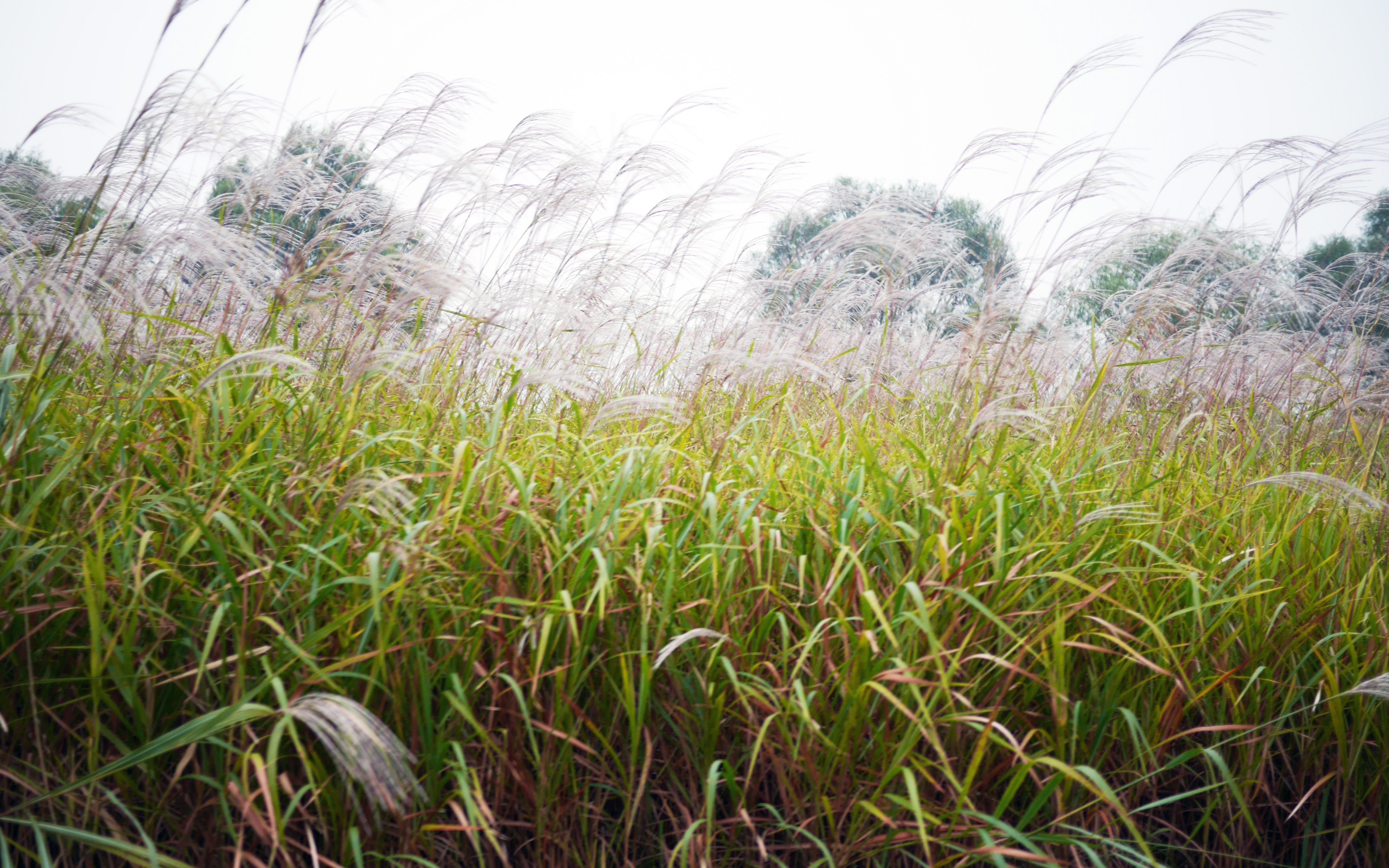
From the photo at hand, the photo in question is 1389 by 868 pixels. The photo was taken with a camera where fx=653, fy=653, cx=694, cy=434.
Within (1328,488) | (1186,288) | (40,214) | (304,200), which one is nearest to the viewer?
(1328,488)

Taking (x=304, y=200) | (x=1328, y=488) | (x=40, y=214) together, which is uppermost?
(x=304, y=200)

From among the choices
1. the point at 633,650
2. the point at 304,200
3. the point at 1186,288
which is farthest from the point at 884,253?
the point at 304,200

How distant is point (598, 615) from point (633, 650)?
132 mm

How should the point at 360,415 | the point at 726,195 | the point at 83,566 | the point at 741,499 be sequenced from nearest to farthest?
the point at 83,566 < the point at 741,499 < the point at 360,415 < the point at 726,195

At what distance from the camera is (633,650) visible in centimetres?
152

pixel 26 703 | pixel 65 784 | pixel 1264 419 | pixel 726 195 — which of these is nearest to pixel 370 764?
pixel 65 784

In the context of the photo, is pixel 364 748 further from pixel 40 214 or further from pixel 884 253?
pixel 40 214

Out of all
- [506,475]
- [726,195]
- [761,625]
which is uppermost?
[726,195]

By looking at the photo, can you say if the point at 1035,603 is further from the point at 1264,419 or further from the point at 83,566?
the point at 1264,419

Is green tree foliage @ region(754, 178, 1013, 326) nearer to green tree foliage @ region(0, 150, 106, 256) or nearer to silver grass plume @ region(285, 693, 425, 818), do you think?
silver grass plume @ region(285, 693, 425, 818)

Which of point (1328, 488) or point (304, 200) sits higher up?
point (304, 200)

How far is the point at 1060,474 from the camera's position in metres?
2.12

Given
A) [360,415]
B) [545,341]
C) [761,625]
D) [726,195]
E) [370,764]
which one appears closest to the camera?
[370,764]

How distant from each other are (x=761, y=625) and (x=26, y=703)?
1.58 meters
